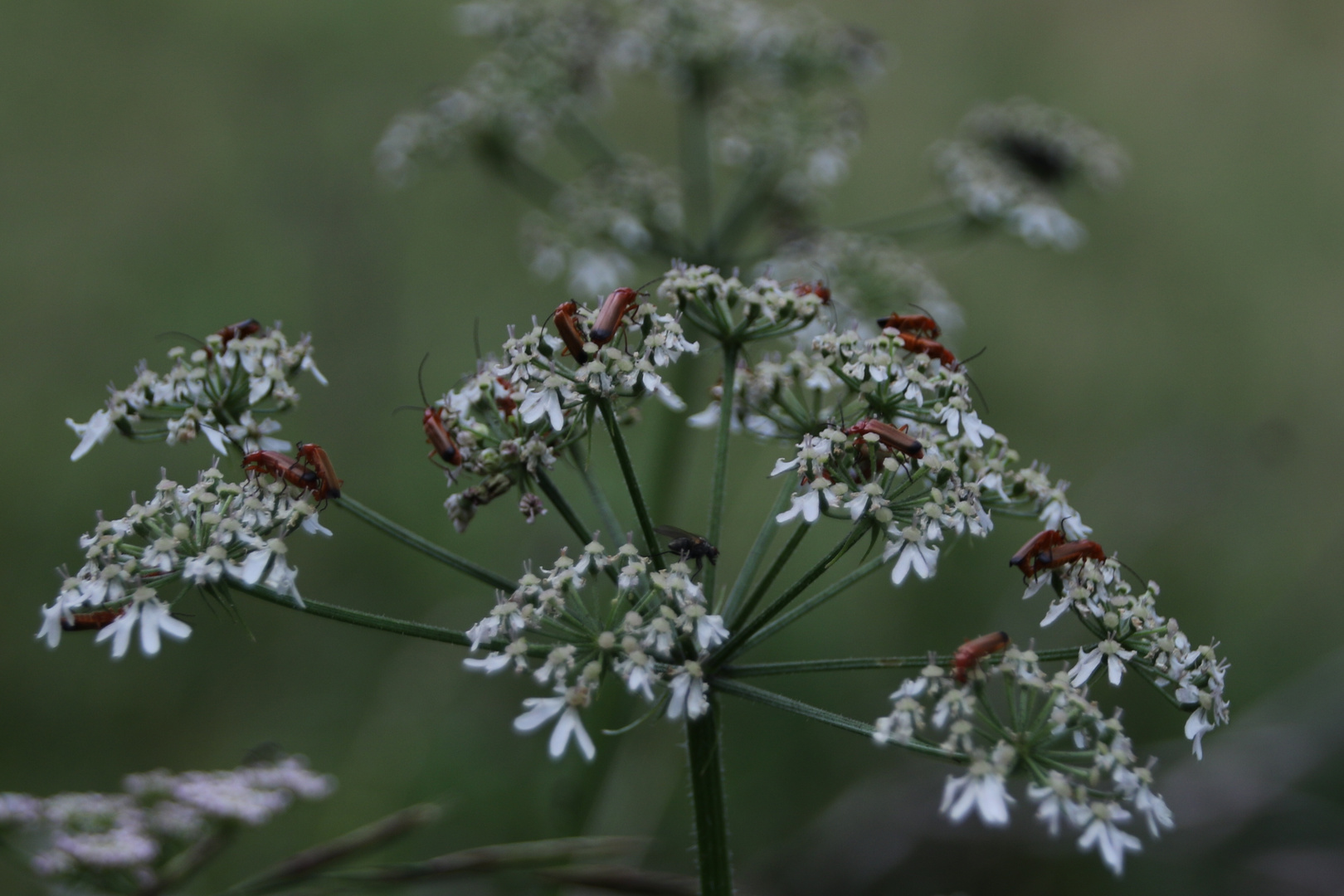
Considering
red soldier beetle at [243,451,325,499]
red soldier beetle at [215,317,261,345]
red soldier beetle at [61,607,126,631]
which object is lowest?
red soldier beetle at [61,607,126,631]

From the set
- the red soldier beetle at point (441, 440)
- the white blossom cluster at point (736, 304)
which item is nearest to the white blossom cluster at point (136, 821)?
the red soldier beetle at point (441, 440)

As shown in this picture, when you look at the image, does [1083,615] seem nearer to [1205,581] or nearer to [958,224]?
[958,224]

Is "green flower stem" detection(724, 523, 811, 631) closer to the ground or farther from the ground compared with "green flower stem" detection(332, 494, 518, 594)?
closer to the ground

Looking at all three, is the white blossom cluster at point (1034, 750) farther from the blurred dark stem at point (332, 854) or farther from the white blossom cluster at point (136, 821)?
the white blossom cluster at point (136, 821)

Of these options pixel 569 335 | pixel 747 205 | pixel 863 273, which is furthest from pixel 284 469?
pixel 747 205

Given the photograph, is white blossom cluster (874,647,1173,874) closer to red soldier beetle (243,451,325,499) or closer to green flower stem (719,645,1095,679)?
green flower stem (719,645,1095,679)

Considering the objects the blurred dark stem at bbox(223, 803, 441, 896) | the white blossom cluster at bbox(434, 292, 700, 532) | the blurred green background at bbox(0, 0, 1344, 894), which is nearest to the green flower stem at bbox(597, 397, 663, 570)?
the white blossom cluster at bbox(434, 292, 700, 532)
